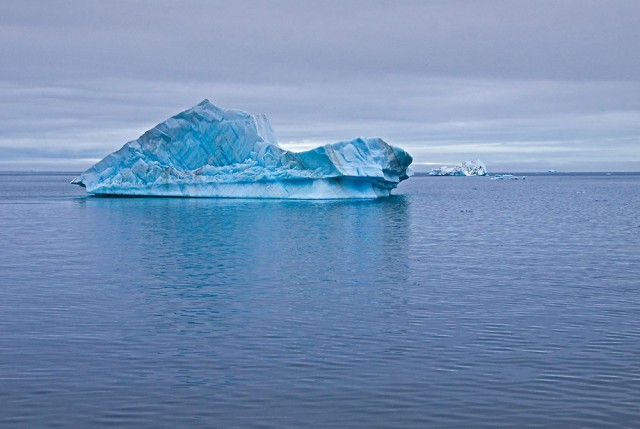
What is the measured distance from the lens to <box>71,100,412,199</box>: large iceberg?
49750 mm

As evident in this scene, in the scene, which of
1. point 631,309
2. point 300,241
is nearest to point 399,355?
point 631,309

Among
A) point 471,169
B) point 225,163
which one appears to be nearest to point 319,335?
point 225,163

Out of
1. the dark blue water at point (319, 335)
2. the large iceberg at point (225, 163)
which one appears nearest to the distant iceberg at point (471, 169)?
the large iceberg at point (225, 163)

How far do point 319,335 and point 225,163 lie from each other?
41565 mm

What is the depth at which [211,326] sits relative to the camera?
12875 mm

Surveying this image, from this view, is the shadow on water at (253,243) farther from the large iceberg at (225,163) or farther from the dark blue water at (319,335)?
the large iceberg at (225,163)

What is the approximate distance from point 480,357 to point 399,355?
112cm

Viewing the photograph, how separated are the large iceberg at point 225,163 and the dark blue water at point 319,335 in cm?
2389

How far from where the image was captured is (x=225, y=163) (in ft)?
173

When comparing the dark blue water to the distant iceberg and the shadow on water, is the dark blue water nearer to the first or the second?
the shadow on water

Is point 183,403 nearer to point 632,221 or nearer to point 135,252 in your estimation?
point 135,252

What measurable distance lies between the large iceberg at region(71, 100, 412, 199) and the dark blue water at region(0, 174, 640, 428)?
23.9 metres

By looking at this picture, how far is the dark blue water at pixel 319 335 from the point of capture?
339 inches

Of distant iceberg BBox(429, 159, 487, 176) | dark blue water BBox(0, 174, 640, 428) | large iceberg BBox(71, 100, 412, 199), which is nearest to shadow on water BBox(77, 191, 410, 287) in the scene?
dark blue water BBox(0, 174, 640, 428)
